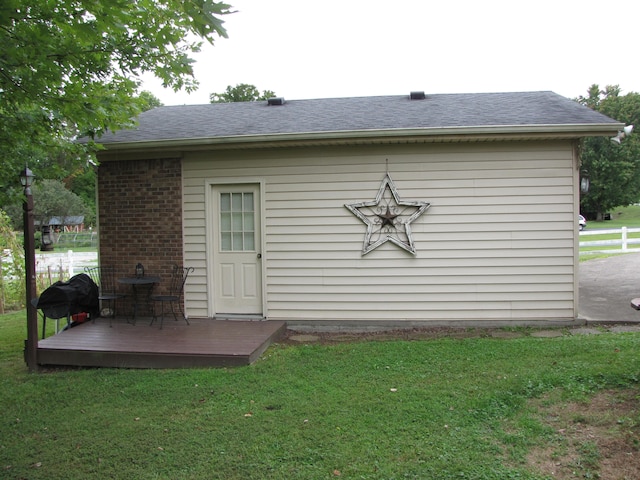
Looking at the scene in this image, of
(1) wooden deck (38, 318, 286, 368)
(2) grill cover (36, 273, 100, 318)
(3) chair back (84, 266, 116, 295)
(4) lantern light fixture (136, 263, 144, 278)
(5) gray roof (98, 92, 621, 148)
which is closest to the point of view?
(1) wooden deck (38, 318, 286, 368)

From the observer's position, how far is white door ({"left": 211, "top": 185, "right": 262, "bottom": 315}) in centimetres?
736

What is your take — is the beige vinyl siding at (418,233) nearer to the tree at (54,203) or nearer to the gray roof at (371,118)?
the gray roof at (371,118)

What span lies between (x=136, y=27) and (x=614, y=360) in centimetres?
604

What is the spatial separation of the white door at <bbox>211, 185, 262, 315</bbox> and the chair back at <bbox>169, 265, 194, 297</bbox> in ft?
1.49

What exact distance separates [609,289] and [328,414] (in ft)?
24.9

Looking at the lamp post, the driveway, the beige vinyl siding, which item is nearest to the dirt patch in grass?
the beige vinyl siding

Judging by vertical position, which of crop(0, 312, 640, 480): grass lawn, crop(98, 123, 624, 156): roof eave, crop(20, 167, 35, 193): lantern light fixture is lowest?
crop(0, 312, 640, 480): grass lawn

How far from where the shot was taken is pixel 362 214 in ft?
23.2

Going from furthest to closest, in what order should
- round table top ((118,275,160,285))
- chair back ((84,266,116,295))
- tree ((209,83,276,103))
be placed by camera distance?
tree ((209,83,276,103)) → chair back ((84,266,116,295)) → round table top ((118,275,160,285))

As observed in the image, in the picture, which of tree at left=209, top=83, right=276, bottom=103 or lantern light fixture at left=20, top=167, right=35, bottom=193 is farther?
tree at left=209, top=83, right=276, bottom=103

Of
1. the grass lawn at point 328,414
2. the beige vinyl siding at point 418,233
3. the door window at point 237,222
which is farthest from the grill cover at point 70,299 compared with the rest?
the door window at point 237,222

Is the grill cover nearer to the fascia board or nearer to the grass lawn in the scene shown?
the grass lawn

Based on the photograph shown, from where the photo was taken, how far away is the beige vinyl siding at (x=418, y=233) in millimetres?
6848

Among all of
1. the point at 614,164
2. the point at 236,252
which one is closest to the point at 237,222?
the point at 236,252
